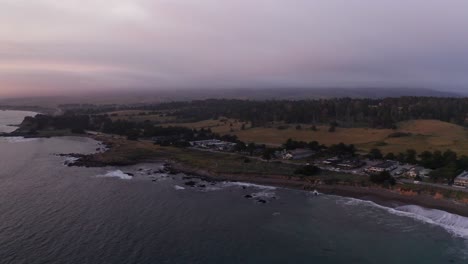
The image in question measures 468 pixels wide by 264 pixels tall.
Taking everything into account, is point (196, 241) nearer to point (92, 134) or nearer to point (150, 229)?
point (150, 229)

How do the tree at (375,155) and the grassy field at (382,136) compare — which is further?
the grassy field at (382,136)

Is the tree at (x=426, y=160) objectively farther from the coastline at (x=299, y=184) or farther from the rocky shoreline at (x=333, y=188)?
the rocky shoreline at (x=333, y=188)

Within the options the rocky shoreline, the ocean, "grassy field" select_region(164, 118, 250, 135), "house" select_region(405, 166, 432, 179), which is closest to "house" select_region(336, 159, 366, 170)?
"house" select_region(405, 166, 432, 179)

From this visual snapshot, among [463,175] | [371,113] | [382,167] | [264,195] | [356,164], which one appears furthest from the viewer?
[371,113]

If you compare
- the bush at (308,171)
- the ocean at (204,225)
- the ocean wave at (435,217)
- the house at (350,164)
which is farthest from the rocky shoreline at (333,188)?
the house at (350,164)

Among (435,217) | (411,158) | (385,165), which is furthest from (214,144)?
(435,217)

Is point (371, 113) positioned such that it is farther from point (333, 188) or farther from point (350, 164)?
point (333, 188)
